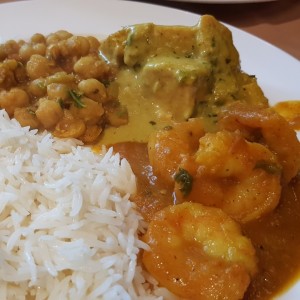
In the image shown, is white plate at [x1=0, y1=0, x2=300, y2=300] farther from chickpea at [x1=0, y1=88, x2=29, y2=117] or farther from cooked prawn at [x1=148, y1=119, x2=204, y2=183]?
cooked prawn at [x1=148, y1=119, x2=204, y2=183]

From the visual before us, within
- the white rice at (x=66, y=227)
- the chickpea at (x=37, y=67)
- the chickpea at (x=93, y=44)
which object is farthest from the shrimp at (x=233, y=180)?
the chickpea at (x=93, y=44)

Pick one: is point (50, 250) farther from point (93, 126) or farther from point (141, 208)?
point (93, 126)

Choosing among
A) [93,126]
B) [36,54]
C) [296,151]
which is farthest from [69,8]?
[296,151]

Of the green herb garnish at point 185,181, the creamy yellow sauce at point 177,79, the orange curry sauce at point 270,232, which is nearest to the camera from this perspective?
the orange curry sauce at point 270,232

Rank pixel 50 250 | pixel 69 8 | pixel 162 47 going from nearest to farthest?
pixel 50 250, pixel 162 47, pixel 69 8

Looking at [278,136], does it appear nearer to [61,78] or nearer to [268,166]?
[268,166]

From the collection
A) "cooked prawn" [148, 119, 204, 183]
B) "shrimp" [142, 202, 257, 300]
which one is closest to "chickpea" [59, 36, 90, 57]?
"cooked prawn" [148, 119, 204, 183]

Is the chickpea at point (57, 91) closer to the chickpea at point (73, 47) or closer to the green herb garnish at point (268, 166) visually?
the chickpea at point (73, 47)
